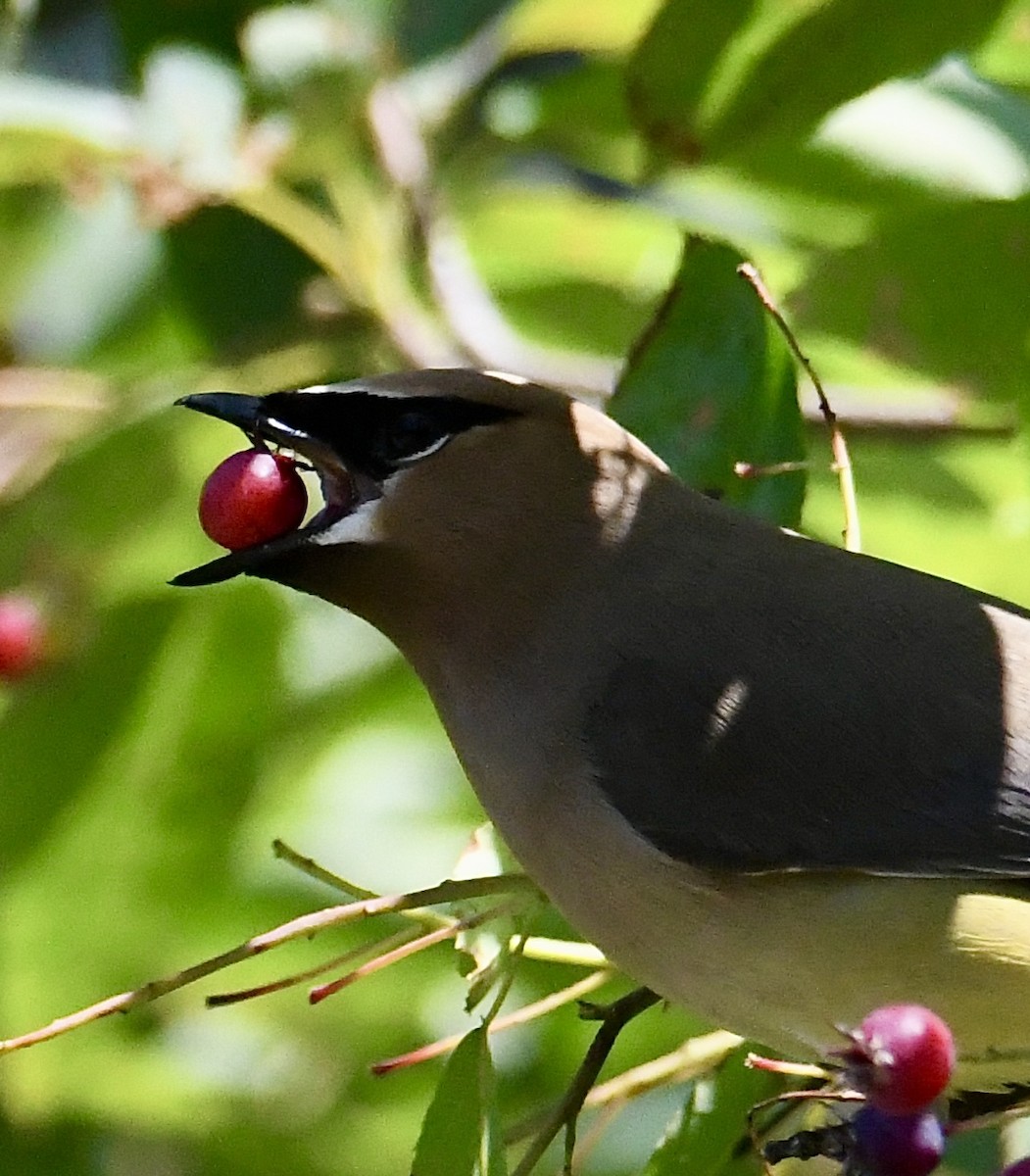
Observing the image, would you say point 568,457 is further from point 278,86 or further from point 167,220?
point 167,220

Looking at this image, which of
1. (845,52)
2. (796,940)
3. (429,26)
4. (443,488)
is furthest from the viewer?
(429,26)

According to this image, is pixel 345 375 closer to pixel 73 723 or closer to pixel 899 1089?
pixel 73 723

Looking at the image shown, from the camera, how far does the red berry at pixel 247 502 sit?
2312 mm

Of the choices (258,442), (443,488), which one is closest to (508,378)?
(443,488)

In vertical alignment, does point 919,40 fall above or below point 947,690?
above

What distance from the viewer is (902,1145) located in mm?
1709

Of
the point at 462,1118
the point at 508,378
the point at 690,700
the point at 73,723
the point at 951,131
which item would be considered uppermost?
the point at 951,131

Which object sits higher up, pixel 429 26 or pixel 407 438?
pixel 429 26

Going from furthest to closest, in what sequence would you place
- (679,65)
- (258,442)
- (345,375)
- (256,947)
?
(345,375) < (679,65) < (258,442) < (256,947)

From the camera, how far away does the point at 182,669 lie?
10.4 feet

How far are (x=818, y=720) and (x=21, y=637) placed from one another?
1336mm

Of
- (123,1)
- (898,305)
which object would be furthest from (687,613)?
(123,1)

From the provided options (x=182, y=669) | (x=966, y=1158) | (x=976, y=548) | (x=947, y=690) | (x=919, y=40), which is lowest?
(x=966, y=1158)

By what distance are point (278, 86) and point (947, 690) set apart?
50.3 inches
